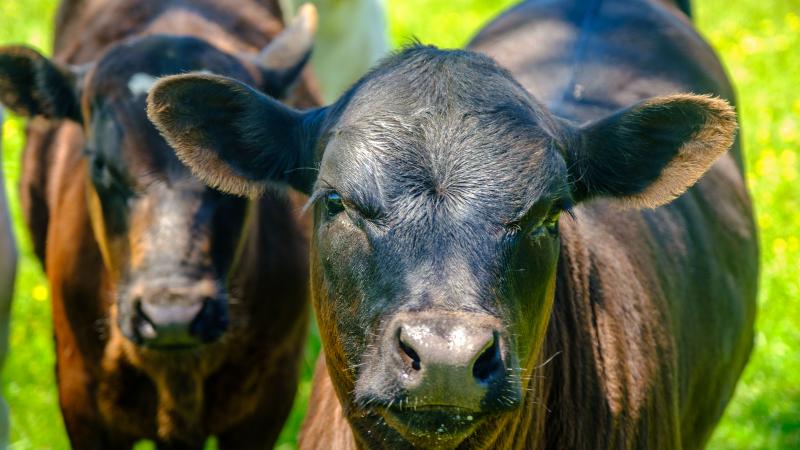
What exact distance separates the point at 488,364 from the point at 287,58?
9.78ft

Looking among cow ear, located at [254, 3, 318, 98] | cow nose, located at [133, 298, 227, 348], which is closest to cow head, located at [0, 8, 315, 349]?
cow nose, located at [133, 298, 227, 348]

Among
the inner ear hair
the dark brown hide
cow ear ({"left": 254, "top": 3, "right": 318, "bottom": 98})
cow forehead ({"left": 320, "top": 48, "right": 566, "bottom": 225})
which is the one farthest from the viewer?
cow ear ({"left": 254, "top": 3, "right": 318, "bottom": 98})

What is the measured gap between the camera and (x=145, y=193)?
4.84 m

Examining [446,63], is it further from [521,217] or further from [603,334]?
[603,334]

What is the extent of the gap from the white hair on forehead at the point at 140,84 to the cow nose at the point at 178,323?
85 cm

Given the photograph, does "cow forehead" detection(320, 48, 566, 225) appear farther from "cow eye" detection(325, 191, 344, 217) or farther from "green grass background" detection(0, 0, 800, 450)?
"green grass background" detection(0, 0, 800, 450)

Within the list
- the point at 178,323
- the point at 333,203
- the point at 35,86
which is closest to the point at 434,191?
the point at 333,203

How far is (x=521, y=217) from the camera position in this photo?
3229 mm

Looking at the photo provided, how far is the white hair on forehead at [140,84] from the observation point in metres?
4.89

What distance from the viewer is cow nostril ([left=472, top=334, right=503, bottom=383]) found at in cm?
290

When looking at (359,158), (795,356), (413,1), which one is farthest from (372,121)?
(413,1)

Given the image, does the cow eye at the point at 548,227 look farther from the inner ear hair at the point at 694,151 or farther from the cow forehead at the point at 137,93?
the cow forehead at the point at 137,93

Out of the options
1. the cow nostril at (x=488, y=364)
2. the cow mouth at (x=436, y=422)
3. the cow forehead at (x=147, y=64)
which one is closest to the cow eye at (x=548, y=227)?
the cow nostril at (x=488, y=364)

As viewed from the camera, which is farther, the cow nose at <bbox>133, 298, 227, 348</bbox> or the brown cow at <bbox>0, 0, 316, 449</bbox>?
the brown cow at <bbox>0, 0, 316, 449</bbox>
